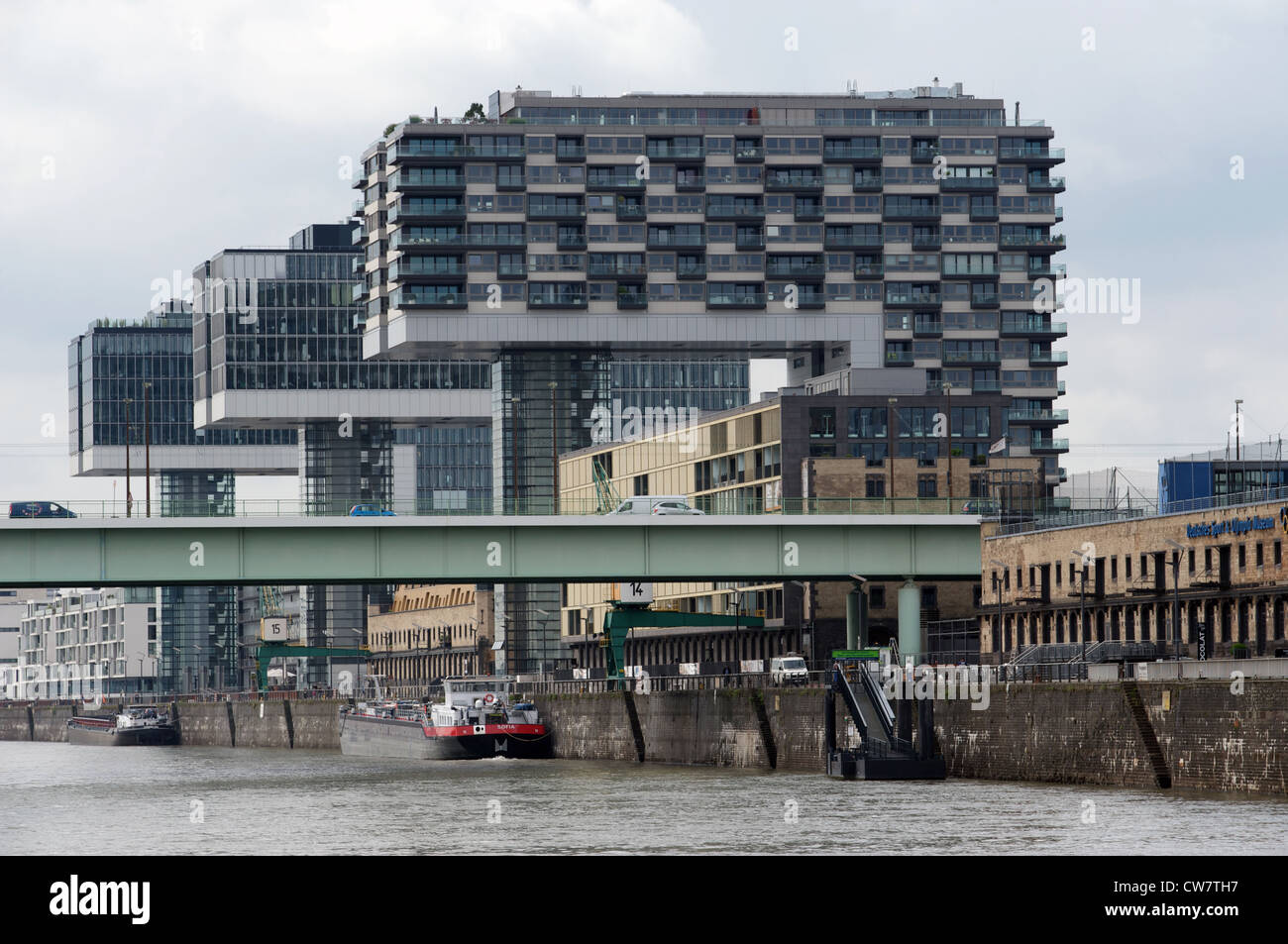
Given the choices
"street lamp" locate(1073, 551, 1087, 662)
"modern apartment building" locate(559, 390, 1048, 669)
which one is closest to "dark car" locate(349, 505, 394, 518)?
"street lamp" locate(1073, 551, 1087, 662)

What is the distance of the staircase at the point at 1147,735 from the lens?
63.0 meters

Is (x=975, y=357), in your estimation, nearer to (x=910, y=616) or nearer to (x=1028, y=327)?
(x=1028, y=327)

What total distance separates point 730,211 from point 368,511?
309 feet

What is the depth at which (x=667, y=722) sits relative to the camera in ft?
344

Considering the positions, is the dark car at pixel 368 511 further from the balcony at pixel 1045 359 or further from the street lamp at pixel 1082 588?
the balcony at pixel 1045 359

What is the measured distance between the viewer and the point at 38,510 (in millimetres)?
85375

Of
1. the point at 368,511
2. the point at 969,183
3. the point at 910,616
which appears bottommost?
the point at 910,616

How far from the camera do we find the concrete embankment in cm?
5916

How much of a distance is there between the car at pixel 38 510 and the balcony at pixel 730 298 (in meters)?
99.5

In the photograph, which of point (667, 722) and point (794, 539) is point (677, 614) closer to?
point (667, 722)

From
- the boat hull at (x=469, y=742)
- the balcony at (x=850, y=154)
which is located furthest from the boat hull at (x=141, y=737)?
the balcony at (x=850, y=154)

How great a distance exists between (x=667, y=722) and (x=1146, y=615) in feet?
76.3

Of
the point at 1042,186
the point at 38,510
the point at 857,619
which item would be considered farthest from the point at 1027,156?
the point at 38,510
